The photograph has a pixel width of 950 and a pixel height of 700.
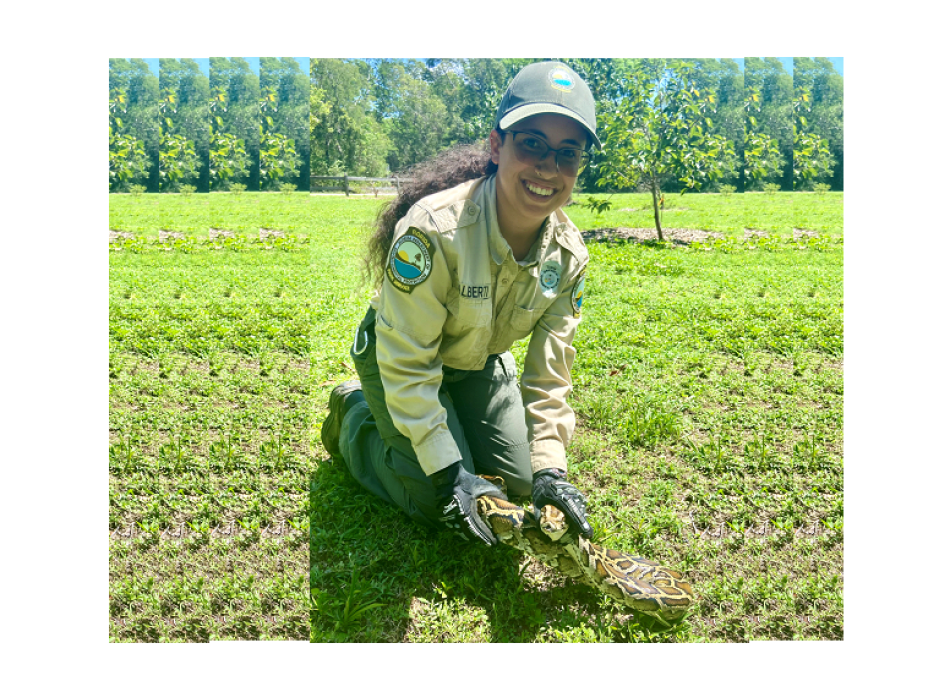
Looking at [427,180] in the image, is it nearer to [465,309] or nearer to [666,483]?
[465,309]

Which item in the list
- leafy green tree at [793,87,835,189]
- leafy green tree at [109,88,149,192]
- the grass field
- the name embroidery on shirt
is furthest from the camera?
leafy green tree at [793,87,835,189]

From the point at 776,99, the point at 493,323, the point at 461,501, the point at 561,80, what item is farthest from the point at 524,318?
the point at 776,99

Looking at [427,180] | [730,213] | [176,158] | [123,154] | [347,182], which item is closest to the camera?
[427,180]

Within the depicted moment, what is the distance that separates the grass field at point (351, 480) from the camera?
2.70m

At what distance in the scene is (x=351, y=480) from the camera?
139 inches

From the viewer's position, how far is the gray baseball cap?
102 inches

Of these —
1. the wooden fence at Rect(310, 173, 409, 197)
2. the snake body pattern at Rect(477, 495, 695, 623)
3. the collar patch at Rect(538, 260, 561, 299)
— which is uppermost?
the wooden fence at Rect(310, 173, 409, 197)

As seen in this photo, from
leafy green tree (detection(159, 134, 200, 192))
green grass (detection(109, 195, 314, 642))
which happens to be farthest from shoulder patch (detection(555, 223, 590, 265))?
leafy green tree (detection(159, 134, 200, 192))

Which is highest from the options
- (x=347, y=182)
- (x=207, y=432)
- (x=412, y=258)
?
(x=347, y=182)

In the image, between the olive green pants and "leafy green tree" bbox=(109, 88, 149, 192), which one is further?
"leafy green tree" bbox=(109, 88, 149, 192)

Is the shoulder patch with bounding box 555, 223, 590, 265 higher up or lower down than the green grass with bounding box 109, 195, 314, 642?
higher up

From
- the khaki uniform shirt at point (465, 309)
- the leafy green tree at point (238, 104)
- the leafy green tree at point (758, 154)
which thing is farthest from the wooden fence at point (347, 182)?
the leafy green tree at point (758, 154)

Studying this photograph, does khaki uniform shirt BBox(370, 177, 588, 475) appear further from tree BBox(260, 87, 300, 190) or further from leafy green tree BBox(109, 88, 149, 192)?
leafy green tree BBox(109, 88, 149, 192)

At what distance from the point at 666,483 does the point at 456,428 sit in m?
1.15
